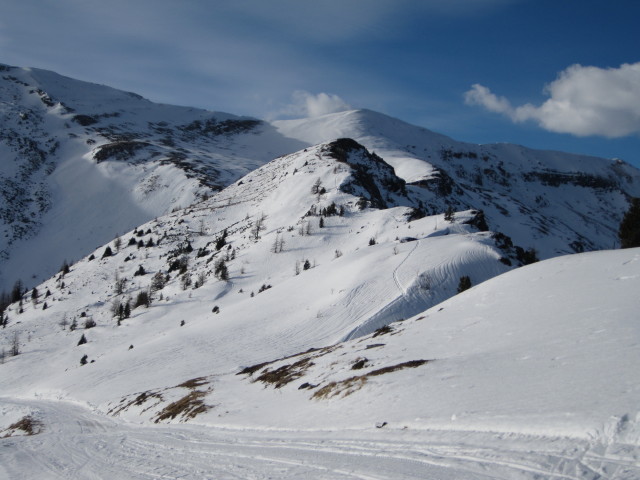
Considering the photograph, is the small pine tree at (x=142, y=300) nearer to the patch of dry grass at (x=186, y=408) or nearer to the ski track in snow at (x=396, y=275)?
the ski track in snow at (x=396, y=275)

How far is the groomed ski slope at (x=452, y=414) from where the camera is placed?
7.03 metres

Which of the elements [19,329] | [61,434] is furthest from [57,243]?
[61,434]

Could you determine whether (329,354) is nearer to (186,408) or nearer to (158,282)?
(186,408)

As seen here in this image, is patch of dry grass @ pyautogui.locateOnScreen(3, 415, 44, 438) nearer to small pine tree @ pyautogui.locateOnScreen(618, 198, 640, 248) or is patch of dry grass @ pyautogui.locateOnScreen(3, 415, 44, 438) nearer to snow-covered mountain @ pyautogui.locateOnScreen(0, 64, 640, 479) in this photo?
snow-covered mountain @ pyautogui.locateOnScreen(0, 64, 640, 479)

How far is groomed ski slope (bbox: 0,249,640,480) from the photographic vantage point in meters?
7.03

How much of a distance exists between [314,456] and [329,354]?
1040 cm

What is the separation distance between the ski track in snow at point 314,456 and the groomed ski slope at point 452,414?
0.03 meters

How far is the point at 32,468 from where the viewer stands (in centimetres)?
1134

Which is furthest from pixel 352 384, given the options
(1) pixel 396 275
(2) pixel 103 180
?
(2) pixel 103 180

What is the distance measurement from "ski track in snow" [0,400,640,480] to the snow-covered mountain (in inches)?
2.0

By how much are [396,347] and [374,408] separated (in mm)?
5566

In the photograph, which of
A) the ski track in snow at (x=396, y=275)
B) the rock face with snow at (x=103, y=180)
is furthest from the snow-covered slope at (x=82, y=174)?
the ski track in snow at (x=396, y=275)

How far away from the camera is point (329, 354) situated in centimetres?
1898

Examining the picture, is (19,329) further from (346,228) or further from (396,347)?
(396,347)
